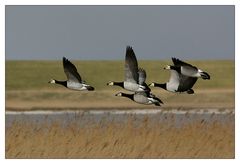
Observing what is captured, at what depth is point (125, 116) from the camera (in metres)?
14.6

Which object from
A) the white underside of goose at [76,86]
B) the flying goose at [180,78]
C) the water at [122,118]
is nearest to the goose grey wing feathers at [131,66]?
the flying goose at [180,78]

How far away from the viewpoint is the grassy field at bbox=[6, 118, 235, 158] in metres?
14.1

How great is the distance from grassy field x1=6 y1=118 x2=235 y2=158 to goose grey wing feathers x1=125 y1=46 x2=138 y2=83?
78 cm

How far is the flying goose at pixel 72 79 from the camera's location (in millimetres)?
14766

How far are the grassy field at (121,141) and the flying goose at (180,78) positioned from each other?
0.79 metres

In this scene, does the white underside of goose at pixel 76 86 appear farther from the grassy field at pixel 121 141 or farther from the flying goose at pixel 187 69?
the flying goose at pixel 187 69

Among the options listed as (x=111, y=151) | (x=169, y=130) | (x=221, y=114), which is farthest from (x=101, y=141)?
(x=221, y=114)

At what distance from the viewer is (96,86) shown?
1514 centimetres

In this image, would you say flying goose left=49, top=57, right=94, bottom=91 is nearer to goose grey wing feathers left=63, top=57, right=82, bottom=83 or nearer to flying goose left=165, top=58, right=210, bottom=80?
goose grey wing feathers left=63, top=57, right=82, bottom=83

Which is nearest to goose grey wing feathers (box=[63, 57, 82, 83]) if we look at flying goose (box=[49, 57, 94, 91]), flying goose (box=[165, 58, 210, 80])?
flying goose (box=[49, 57, 94, 91])

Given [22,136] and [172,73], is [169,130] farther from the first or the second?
[22,136]

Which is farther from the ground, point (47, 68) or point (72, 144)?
point (47, 68)

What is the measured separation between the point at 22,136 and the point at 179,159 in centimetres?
287

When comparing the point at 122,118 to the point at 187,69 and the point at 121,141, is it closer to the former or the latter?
the point at 121,141
